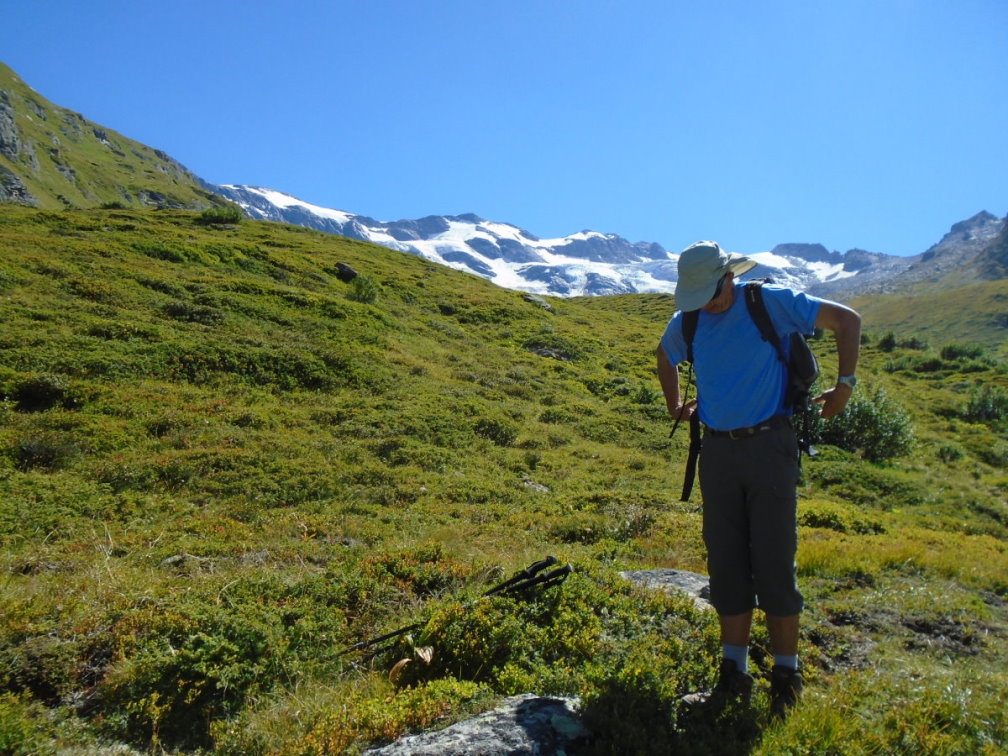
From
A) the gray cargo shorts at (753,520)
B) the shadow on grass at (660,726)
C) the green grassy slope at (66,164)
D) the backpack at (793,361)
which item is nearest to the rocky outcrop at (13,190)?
Result: the green grassy slope at (66,164)

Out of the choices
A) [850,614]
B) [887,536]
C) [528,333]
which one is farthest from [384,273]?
[850,614]

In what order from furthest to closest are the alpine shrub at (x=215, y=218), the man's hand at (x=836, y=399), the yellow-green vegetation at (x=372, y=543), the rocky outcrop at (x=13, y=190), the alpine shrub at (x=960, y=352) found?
the rocky outcrop at (x=13, y=190) → the alpine shrub at (x=960, y=352) → the alpine shrub at (x=215, y=218) → the man's hand at (x=836, y=399) → the yellow-green vegetation at (x=372, y=543)

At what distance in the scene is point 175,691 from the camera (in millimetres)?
3939

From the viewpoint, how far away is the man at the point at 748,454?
381cm

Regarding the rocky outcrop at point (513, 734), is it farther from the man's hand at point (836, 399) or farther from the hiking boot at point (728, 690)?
the man's hand at point (836, 399)

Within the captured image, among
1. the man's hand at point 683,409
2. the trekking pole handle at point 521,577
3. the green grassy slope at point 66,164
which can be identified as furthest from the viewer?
the green grassy slope at point 66,164

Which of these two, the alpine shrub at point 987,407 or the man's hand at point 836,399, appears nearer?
the man's hand at point 836,399

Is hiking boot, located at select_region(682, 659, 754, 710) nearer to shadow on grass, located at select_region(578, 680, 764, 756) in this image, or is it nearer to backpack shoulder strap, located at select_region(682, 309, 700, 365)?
shadow on grass, located at select_region(578, 680, 764, 756)

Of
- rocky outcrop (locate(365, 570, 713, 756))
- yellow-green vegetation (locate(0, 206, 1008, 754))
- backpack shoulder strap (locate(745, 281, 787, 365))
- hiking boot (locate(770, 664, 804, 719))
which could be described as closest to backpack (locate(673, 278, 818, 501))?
backpack shoulder strap (locate(745, 281, 787, 365))

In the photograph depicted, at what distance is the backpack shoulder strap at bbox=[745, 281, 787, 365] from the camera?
12.8 ft

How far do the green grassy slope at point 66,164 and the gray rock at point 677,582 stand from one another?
437 feet

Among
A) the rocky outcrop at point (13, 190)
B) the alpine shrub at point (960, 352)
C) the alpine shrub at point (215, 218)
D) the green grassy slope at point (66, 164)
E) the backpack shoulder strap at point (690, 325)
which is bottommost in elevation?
the backpack shoulder strap at point (690, 325)

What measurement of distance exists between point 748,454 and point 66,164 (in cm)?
18071

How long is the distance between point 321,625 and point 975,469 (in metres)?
27.2
